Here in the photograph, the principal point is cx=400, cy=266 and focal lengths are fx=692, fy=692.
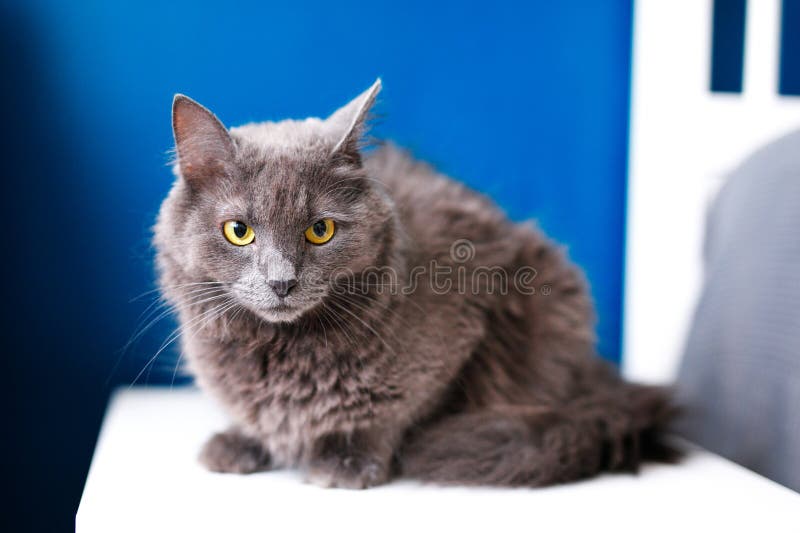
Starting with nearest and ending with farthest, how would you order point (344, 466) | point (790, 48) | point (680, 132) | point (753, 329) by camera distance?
point (344, 466) → point (753, 329) → point (680, 132) → point (790, 48)

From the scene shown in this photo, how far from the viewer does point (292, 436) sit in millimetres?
1213

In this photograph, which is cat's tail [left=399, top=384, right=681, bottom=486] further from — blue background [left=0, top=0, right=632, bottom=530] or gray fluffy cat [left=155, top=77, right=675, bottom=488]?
blue background [left=0, top=0, right=632, bottom=530]

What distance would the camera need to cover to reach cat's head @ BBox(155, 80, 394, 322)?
1.07 metres

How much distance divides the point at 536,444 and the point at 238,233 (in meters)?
0.64

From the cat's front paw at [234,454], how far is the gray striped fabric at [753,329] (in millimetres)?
951

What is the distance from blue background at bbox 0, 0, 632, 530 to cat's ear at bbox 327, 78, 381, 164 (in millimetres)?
282

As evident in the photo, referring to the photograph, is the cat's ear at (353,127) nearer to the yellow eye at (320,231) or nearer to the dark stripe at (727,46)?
the yellow eye at (320,231)

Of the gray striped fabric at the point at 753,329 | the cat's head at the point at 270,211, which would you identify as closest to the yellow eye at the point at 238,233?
the cat's head at the point at 270,211

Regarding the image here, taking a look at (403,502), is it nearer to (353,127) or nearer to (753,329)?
(353,127)

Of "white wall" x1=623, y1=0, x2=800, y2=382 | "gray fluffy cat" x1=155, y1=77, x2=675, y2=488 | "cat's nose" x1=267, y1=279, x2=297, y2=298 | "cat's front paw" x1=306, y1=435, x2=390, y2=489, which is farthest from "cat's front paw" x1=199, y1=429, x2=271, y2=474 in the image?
"white wall" x1=623, y1=0, x2=800, y2=382

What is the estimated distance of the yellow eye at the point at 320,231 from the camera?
111 centimetres

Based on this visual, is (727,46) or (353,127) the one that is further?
(727,46)

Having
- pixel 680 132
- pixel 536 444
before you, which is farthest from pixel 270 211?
pixel 680 132

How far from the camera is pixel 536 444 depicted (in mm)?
1246
